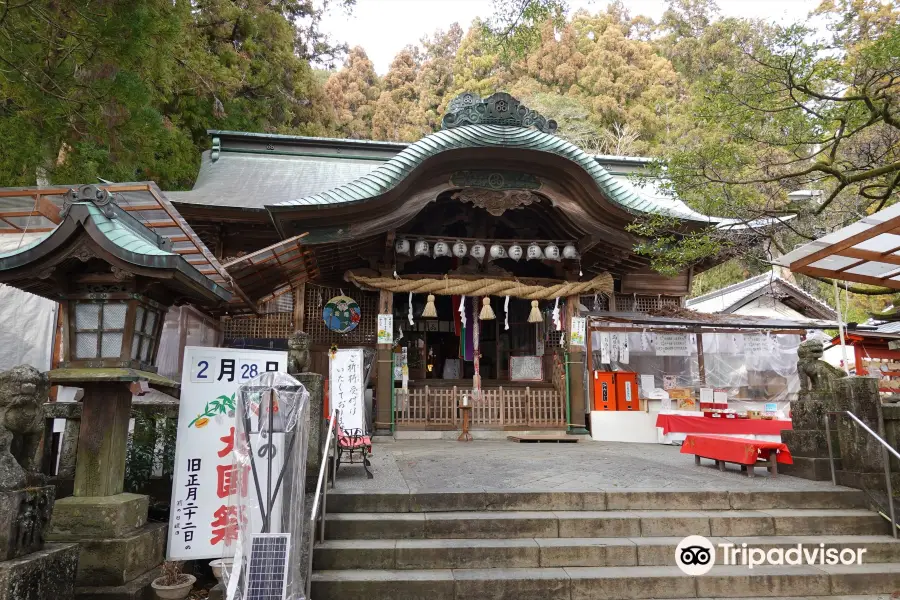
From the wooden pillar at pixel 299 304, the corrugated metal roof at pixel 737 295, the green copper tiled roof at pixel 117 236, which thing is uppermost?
the corrugated metal roof at pixel 737 295

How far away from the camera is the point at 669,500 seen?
5836 mm

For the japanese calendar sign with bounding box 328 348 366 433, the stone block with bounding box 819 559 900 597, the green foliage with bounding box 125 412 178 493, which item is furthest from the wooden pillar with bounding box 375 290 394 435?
the stone block with bounding box 819 559 900 597

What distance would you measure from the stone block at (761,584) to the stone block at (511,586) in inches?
49.4

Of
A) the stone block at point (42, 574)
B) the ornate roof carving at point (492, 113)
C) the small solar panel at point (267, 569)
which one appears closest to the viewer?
the stone block at point (42, 574)

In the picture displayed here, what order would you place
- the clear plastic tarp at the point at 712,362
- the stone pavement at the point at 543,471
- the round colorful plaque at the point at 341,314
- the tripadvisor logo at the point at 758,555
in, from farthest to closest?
1. the clear plastic tarp at the point at 712,362
2. the round colorful plaque at the point at 341,314
3. the stone pavement at the point at 543,471
4. the tripadvisor logo at the point at 758,555

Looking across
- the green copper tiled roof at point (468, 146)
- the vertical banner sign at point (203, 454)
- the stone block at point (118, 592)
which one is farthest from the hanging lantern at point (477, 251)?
the stone block at point (118, 592)

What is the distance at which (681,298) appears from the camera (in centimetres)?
1393

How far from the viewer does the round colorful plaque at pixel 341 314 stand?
12.0 metres

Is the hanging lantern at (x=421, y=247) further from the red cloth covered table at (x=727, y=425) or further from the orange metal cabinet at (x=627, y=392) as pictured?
the red cloth covered table at (x=727, y=425)

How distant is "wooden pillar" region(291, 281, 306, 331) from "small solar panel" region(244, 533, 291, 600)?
864 centimetres

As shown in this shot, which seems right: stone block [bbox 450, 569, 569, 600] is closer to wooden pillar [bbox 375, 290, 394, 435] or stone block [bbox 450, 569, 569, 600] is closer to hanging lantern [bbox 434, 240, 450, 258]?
wooden pillar [bbox 375, 290, 394, 435]

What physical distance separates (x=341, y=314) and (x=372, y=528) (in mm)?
7277

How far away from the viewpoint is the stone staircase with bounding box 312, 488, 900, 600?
4.71m

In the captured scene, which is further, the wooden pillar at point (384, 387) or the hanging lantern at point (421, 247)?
the hanging lantern at point (421, 247)
